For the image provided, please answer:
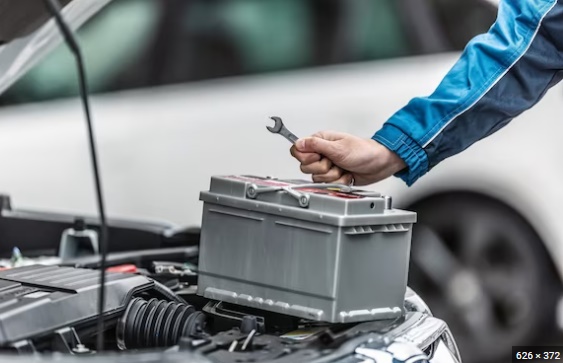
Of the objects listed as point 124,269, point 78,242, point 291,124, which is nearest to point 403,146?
point 124,269

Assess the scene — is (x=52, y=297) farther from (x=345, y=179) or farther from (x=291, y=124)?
(x=291, y=124)

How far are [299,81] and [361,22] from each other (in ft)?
1.35

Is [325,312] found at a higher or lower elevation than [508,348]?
higher

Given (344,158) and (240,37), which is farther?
(240,37)

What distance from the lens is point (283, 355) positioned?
2373 mm

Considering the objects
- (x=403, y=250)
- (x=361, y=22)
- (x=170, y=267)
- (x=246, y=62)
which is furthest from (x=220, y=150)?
(x=403, y=250)

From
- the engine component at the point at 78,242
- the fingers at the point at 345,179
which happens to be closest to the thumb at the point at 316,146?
the fingers at the point at 345,179

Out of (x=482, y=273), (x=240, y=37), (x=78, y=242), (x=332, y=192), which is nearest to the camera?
(x=332, y=192)

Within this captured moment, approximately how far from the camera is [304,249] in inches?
98.9

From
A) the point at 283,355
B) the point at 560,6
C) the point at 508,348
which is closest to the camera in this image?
the point at 283,355

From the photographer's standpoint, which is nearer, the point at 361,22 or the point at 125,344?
the point at 125,344

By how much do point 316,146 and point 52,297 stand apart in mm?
753

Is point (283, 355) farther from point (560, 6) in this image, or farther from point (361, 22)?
point (361, 22)

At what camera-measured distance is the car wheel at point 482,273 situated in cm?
538
